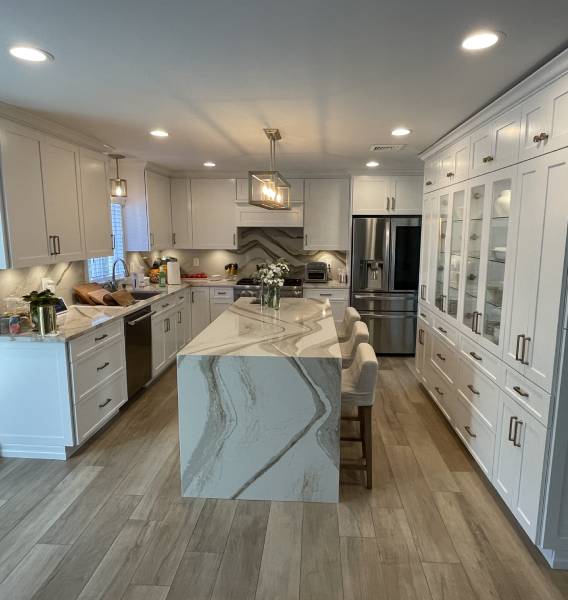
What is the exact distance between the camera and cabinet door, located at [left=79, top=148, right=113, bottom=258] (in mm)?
3617

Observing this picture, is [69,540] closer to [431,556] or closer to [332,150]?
[431,556]

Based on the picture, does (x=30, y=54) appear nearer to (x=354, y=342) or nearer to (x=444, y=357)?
(x=354, y=342)

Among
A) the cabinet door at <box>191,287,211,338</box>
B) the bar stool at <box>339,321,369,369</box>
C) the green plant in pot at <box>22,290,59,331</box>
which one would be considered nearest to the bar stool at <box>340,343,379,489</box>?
the bar stool at <box>339,321,369,369</box>

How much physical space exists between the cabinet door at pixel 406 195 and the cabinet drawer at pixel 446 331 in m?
1.98

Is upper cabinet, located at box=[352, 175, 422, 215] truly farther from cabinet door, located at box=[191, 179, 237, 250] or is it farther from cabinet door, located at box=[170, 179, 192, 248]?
cabinet door, located at box=[170, 179, 192, 248]

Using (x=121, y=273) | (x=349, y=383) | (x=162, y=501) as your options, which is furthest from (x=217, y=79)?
(x=121, y=273)

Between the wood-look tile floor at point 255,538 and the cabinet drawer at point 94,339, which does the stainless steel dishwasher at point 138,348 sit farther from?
the wood-look tile floor at point 255,538

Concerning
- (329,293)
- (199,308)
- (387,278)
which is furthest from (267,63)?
(199,308)

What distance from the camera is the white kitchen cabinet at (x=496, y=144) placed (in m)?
2.35

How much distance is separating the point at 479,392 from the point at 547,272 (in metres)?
1.07

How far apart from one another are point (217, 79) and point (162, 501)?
2.41 m

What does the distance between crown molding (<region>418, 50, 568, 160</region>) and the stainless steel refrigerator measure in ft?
5.95

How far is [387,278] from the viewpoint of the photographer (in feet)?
17.2

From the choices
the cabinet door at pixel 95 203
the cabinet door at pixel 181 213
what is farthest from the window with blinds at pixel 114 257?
the cabinet door at pixel 181 213
